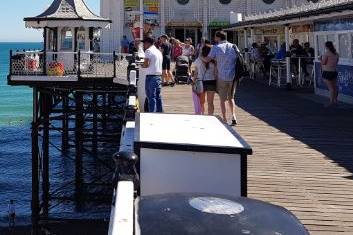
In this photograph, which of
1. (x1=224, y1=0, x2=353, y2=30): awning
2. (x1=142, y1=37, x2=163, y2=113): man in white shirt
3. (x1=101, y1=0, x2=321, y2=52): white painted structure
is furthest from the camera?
(x1=101, y1=0, x2=321, y2=52): white painted structure

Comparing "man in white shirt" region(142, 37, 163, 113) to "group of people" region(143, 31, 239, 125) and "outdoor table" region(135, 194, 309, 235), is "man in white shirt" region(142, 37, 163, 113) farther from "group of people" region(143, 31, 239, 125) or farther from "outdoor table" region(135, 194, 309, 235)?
"outdoor table" region(135, 194, 309, 235)

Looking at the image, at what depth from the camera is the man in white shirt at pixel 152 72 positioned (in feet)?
32.5

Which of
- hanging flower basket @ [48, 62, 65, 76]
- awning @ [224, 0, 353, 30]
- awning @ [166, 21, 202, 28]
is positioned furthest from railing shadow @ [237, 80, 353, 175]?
awning @ [166, 21, 202, 28]

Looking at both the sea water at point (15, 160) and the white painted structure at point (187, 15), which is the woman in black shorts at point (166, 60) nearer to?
the sea water at point (15, 160)

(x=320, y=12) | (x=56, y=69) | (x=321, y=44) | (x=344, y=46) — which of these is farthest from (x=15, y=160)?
(x=344, y=46)

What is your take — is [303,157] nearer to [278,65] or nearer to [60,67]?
[278,65]

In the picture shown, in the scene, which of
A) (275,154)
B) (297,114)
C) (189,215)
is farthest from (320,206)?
(297,114)

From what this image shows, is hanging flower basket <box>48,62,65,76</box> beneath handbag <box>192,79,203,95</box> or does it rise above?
above

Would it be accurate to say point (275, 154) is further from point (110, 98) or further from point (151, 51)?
point (110, 98)

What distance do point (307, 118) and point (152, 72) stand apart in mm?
3626

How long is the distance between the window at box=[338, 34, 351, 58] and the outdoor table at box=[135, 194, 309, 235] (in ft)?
38.5

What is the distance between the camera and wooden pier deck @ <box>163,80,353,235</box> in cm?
570

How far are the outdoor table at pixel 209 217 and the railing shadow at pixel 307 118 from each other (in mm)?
4444

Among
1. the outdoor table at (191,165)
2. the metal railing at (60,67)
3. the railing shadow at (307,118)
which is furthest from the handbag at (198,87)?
the metal railing at (60,67)
